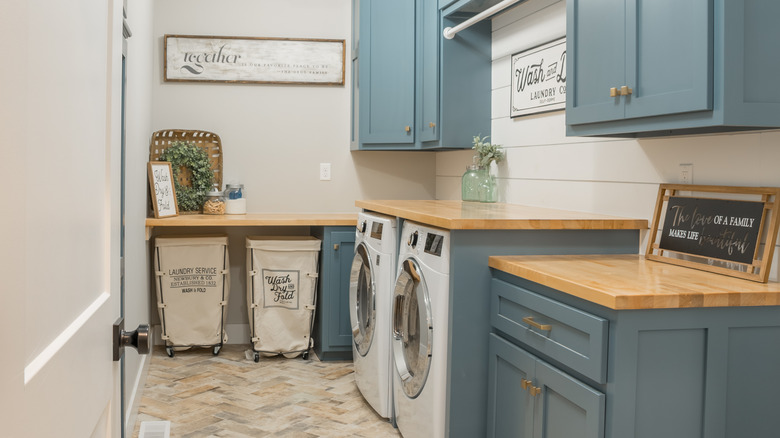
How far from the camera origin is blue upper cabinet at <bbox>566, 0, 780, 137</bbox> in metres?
1.67

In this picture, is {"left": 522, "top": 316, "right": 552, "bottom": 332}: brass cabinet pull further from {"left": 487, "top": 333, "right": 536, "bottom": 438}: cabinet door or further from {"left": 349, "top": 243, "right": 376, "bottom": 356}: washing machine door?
{"left": 349, "top": 243, "right": 376, "bottom": 356}: washing machine door

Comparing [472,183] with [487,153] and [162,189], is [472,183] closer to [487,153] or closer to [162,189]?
[487,153]

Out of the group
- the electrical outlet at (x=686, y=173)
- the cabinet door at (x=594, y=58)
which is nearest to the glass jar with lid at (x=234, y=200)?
the cabinet door at (x=594, y=58)

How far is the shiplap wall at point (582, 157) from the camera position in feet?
6.65

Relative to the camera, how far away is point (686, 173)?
7.32 ft

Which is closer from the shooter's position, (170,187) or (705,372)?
(705,372)

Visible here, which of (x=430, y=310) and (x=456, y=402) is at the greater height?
(x=430, y=310)

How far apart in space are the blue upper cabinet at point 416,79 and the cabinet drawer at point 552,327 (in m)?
1.54

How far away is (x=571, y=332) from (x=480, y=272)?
0.57 meters

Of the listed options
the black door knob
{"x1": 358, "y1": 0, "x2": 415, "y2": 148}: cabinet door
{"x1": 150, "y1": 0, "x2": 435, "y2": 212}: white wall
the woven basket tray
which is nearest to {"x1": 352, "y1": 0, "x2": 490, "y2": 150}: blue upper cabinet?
{"x1": 358, "y1": 0, "x2": 415, "y2": 148}: cabinet door

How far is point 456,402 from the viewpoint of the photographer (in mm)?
2367

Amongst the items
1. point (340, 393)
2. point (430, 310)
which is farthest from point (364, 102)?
point (430, 310)

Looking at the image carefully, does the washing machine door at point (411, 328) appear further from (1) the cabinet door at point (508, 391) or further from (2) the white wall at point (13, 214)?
(2) the white wall at point (13, 214)

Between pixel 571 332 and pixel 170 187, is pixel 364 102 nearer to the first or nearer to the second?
pixel 170 187
